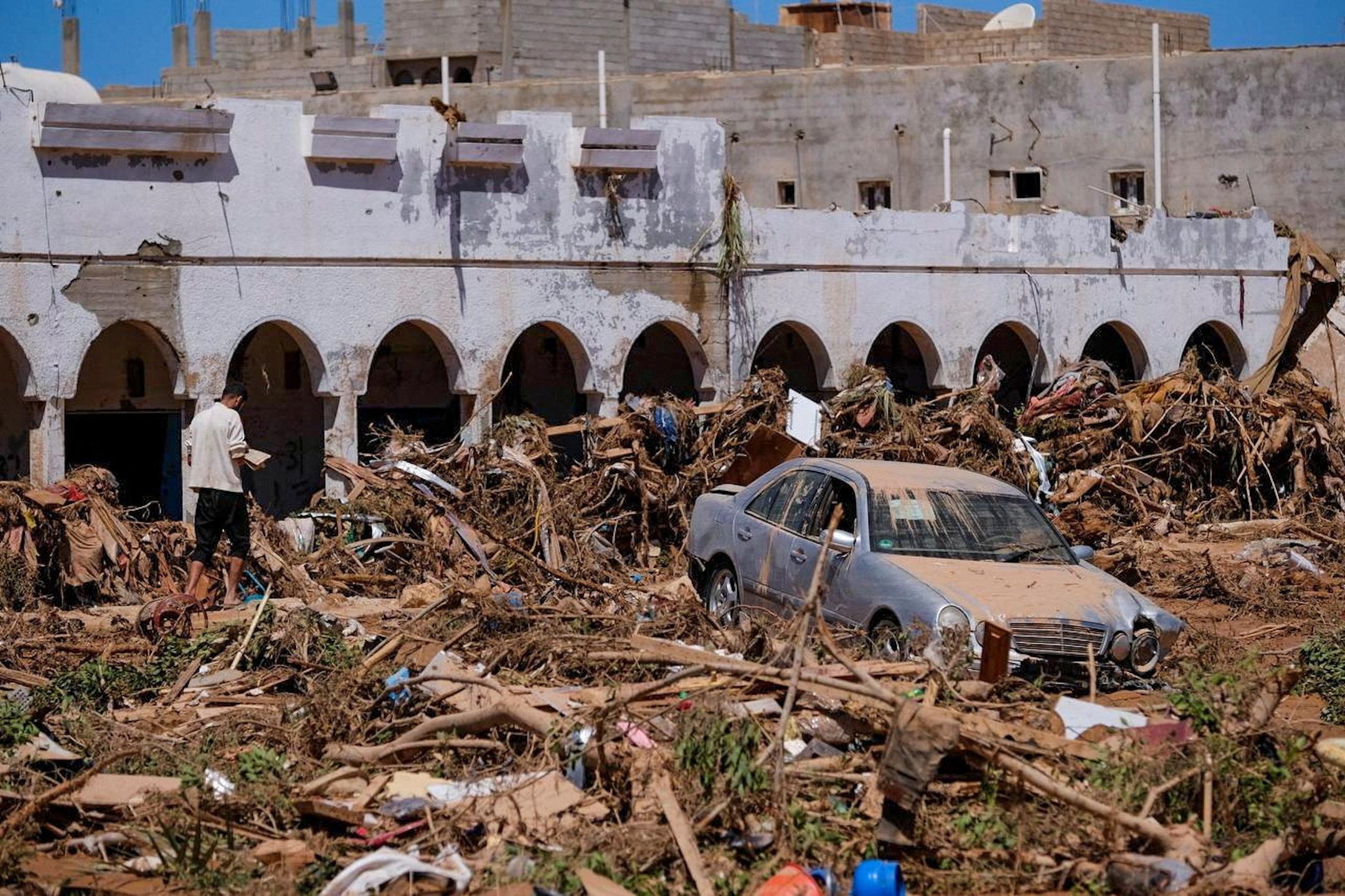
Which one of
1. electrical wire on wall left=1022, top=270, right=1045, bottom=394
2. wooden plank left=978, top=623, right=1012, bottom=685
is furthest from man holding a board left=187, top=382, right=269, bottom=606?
electrical wire on wall left=1022, top=270, right=1045, bottom=394

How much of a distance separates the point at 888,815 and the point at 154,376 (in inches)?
650

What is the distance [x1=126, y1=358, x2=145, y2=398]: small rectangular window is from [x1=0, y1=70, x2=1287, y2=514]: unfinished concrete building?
0.02 meters

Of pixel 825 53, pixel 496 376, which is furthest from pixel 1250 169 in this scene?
pixel 496 376

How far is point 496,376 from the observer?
21188 millimetres

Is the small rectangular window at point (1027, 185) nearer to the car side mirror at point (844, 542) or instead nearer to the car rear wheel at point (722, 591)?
the car rear wheel at point (722, 591)

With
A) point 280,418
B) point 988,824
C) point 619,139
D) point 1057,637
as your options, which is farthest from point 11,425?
point 988,824

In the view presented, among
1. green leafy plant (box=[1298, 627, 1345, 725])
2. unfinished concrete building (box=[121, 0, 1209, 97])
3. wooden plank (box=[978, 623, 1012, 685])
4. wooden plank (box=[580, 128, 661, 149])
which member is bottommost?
green leafy plant (box=[1298, 627, 1345, 725])

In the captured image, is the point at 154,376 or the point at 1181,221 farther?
the point at 1181,221

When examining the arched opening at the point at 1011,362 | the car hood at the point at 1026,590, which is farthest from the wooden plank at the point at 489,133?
the car hood at the point at 1026,590

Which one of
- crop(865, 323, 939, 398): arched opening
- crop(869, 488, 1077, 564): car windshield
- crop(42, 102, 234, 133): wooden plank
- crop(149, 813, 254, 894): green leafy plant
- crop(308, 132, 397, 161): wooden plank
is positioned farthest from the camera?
crop(865, 323, 939, 398): arched opening

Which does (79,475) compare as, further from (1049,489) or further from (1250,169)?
(1250,169)

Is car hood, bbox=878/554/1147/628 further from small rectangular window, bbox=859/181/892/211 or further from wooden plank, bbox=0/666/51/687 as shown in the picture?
small rectangular window, bbox=859/181/892/211

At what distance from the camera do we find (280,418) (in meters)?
23.0

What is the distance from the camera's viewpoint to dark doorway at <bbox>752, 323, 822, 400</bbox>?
2600 cm
